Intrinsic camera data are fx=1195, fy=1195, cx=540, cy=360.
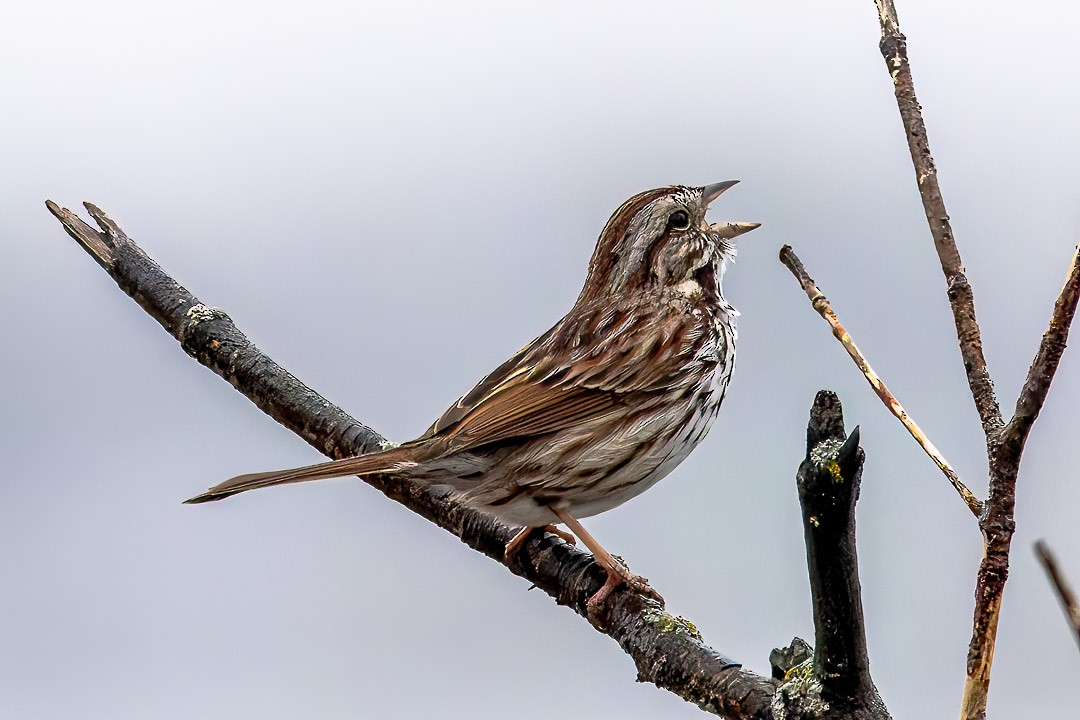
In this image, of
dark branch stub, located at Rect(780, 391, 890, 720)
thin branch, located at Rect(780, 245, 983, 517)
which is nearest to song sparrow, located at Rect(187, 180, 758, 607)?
dark branch stub, located at Rect(780, 391, 890, 720)

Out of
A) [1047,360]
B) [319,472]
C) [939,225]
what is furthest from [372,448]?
[1047,360]

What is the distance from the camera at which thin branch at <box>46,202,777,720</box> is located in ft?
9.86

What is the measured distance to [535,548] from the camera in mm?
3797

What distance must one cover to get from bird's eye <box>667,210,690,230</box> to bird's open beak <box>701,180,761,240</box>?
8 centimetres

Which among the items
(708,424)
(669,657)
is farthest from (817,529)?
(708,424)

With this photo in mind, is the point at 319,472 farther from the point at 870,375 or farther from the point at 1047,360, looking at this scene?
the point at 1047,360

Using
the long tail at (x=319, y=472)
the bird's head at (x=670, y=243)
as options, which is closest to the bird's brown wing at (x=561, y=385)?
the long tail at (x=319, y=472)

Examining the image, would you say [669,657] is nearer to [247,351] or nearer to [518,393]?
[518,393]

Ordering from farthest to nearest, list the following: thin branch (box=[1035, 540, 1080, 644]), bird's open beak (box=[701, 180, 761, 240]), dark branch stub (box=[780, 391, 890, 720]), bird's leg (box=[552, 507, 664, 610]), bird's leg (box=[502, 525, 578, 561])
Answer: bird's open beak (box=[701, 180, 761, 240])
bird's leg (box=[502, 525, 578, 561])
bird's leg (box=[552, 507, 664, 610])
dark branch stub (box=[780, 391, 890, 720])
thin branch (box=[1035, 540, 1080, 644])

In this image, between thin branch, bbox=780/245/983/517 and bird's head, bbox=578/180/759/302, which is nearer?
thin branch, bbox=780/245/983/517

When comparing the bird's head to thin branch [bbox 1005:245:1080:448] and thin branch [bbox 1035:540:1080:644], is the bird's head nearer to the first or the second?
thin branch [bbox 1005:245:1080:448]

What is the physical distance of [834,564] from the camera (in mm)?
2055

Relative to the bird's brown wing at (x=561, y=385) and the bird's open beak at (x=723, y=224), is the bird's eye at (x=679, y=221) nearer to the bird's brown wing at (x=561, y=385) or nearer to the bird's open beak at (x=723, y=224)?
the bird's open beak at (x=723, y=224)

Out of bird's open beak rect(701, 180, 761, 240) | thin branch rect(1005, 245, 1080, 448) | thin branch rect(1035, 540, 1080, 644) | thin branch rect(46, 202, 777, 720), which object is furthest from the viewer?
bird's open beak rect(701, 180, 761, 240)
